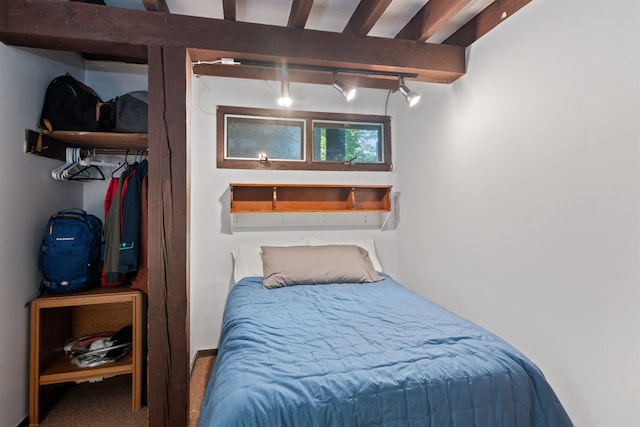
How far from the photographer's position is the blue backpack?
1.85m

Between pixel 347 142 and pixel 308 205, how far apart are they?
0.77 metres

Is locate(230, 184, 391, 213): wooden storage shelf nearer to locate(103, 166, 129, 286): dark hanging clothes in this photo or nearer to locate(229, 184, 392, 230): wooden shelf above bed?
locate(229, 184, 392, 230): wooden shelf above bed

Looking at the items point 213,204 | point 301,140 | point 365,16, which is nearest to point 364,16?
point 365,16

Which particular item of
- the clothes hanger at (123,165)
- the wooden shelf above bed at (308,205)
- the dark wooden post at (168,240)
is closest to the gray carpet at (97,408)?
the dark wooden post at (168,240)

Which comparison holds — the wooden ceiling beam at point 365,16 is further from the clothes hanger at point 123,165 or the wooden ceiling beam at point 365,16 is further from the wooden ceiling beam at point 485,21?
the clothes hanger at point 123,165

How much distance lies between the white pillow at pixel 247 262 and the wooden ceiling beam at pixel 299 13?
173 cm

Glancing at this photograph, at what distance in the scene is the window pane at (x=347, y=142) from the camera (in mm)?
2980

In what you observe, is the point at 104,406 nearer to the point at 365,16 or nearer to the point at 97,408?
the point at 97,408

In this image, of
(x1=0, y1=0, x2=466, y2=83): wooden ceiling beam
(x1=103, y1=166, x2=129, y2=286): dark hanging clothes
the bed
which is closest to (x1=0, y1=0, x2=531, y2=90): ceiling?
(x1=0, y1=0, x2=466, y2=83): wooden ceiling beam

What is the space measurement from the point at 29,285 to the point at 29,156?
77cm

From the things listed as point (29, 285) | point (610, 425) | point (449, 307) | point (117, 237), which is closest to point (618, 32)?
point (610, 425)

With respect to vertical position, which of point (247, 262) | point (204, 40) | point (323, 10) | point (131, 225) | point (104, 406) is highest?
point (323, 10)

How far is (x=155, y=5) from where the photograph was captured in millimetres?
1640

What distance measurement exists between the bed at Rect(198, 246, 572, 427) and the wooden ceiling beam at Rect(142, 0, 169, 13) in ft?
5.75
